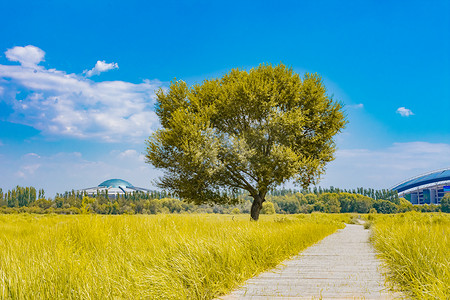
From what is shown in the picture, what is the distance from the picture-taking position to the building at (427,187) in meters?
132

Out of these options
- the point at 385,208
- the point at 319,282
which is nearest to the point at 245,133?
the point at 319,282

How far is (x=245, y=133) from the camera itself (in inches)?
839

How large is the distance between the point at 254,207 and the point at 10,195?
96159 mm

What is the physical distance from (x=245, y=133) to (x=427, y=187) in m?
143

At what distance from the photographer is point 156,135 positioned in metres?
22.5

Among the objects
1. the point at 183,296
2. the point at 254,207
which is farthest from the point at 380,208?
the point at 183,296

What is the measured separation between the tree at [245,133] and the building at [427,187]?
13160 cm

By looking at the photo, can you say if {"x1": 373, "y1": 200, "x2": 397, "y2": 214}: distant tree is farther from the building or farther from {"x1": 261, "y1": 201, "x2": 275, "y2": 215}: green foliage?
the building

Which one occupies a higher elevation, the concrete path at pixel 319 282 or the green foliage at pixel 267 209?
the concrete path at pixel 319 282

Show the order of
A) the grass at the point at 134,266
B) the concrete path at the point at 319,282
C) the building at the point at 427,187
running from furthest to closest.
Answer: the building at the point at 427,187, the concrete path at the point at 319,282, the grass at the point at 134,266

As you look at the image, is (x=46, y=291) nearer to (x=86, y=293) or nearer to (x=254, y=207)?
(x=86, y=293)

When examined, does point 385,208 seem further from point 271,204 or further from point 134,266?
point 134,266

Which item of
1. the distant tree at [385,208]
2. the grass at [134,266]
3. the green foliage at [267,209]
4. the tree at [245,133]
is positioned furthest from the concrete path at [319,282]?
the distant tree at [385,208]

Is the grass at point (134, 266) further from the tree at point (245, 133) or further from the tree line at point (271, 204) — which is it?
the tree line at point (271, 204)
